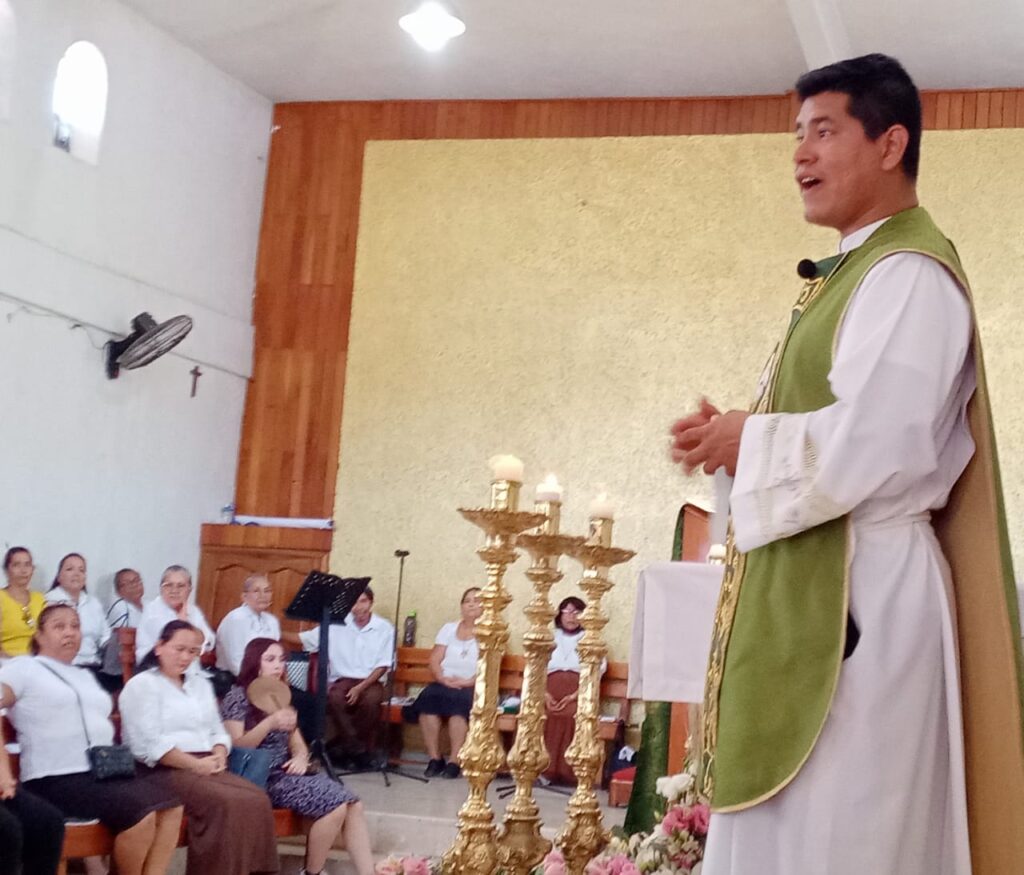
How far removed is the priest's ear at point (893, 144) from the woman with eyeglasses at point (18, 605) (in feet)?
23.4

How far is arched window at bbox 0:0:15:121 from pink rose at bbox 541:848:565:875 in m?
7.40

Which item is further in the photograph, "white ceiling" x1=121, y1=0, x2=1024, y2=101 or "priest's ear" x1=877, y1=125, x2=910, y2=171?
"white ceiling" x1=121, y1=0, x2=1024, y2=101

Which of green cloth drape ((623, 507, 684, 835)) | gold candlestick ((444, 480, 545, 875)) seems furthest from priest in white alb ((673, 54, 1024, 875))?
green cloth drape ((623, 507, 684, 835))

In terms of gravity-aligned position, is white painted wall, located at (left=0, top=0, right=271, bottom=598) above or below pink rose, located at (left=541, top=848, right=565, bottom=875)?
above

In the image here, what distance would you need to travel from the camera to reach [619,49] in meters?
10.9

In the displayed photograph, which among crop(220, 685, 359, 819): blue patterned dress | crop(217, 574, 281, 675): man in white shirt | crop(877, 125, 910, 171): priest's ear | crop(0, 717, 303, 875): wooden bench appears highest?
crop(877, 125, 910, 171): priest's ear

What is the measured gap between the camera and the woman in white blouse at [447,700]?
32.3 ft

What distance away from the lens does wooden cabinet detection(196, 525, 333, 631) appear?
37.8ft

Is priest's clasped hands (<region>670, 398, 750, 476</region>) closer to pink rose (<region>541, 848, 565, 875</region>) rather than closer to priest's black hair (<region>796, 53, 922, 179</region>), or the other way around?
priest's black hair (<region>796, 53, 922, 179</region>)

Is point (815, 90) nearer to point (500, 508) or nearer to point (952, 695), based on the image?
point (952, 695)

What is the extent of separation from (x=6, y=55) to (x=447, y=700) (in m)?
5.58

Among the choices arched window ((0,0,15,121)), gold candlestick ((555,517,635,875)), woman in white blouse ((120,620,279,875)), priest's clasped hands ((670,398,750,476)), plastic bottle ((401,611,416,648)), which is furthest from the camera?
plastic bottle ((401,611,416,648))

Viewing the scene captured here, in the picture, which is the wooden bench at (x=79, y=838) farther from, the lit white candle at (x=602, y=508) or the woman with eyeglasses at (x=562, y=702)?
the woman with eyeglasses at (x=562, y=702)

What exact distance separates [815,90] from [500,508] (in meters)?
2.23
